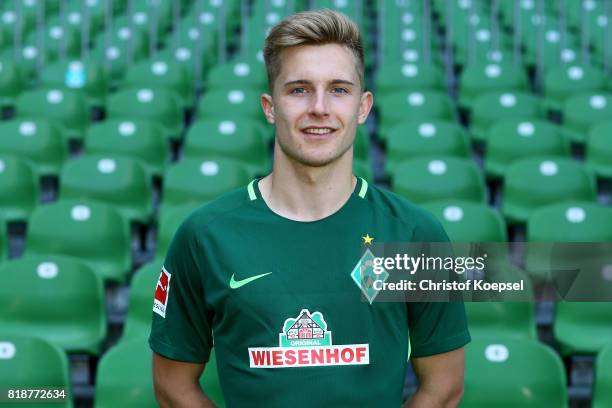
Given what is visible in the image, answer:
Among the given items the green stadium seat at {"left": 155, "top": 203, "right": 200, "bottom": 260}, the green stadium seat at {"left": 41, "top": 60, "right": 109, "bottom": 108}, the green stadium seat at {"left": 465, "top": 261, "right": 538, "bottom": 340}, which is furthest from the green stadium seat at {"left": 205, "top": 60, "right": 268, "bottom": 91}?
the green stadium seat at {"left": 465, "top": 261, "right": 538, "bottom": 340}

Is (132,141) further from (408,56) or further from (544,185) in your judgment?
(408,56)

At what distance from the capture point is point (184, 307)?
1.91 m

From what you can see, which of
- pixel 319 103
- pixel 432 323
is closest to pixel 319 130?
pixel 319 103

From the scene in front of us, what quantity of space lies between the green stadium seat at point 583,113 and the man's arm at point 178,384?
4.37 m

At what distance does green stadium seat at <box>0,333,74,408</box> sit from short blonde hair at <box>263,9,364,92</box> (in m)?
1.78

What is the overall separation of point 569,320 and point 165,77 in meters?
3.42

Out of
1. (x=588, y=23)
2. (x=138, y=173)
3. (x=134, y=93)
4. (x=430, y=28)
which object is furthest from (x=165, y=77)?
(x=588, y=23)

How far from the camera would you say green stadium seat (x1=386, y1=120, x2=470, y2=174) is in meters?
5.46

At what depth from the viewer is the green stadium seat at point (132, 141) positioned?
5.49 m

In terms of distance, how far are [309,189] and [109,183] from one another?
330cm

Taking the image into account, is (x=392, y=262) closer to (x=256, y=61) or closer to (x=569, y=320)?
(x=569, y=320)

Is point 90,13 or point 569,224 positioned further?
point 90,13

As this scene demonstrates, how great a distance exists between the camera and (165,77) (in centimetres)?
655

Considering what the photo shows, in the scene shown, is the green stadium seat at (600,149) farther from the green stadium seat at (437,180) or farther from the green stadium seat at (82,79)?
the green stadium seat at (82,79)
